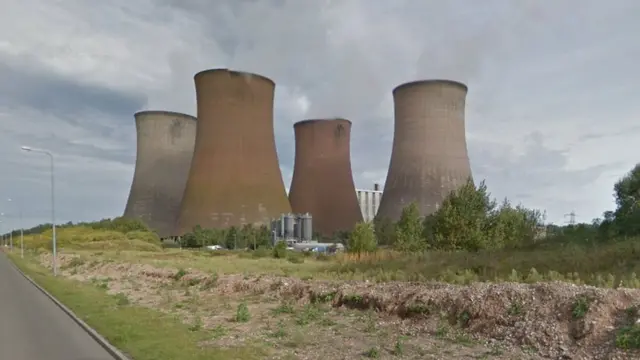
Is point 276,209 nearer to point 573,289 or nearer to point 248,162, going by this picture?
point 248,162

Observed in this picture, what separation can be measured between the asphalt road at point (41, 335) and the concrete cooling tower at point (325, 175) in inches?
1434

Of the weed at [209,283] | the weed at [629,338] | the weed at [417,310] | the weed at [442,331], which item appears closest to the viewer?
the weed at [629,338]

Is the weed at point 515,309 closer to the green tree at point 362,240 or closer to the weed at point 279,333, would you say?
the weed at point 279,333

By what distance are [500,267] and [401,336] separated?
637 centimetres

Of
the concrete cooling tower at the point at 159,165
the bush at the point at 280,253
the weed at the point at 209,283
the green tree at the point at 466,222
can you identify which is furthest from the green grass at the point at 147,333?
the concrete cooling tower at the point at 159,165

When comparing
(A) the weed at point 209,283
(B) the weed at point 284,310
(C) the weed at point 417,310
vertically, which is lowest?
(A) the weed at point 209,283

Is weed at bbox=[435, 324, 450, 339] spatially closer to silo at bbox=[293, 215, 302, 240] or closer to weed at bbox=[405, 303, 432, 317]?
weed at bbox=[405, 303, 432, 317]

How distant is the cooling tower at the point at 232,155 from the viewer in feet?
125

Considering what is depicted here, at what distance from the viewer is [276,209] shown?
1698 inches

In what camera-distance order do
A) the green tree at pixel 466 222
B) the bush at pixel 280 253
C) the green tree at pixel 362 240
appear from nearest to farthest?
the green tree at pixel 466 222, the green tree at pixel 362 240, the bush at pixel 280 253

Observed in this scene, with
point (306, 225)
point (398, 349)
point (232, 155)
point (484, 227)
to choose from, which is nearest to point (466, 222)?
point (484, 227)

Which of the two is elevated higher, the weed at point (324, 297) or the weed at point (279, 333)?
the weed at point (324, 297)

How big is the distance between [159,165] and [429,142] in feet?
82.0

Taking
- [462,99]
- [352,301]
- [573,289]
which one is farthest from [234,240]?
[573,289]
